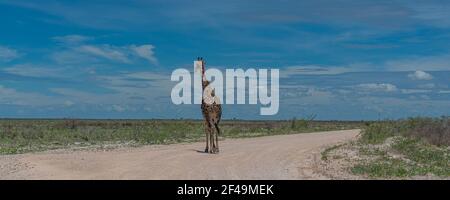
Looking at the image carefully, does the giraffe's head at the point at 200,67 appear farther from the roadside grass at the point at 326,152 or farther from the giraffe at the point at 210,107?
the roadside grass at the point at 326,152

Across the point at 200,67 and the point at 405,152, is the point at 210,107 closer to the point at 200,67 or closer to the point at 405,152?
the point at 200,67

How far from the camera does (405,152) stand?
24.5m

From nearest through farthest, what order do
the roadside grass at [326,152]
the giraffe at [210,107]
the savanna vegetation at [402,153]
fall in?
the savanna vegetation at [402,153] < the roadside grass at [326,152] < the giraffe at [210,107]

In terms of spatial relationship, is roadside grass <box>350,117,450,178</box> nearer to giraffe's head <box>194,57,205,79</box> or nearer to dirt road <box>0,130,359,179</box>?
dirt road <box>0,130,359,179</box>

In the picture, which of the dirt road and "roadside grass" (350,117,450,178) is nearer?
the dirt road

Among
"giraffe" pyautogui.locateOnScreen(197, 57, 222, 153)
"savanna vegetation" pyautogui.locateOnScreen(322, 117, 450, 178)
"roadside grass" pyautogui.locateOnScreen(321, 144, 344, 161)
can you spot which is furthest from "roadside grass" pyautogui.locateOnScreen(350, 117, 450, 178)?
"giraffe" pyautogui.locateOnScreen(197, 57, 222, 153)

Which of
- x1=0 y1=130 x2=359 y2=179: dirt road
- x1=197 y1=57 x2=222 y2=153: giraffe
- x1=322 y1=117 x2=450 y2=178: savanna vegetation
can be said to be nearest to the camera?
x1=0 y1=130 x2=359 y2=179: dirt road

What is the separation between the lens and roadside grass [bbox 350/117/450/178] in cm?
1814

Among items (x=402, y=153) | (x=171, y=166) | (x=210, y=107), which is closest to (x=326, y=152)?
(x=402, y=153)

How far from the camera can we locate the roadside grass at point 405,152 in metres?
18.1

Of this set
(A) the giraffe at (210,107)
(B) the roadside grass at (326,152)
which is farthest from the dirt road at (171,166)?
(A) the giraffe at (210,107)
